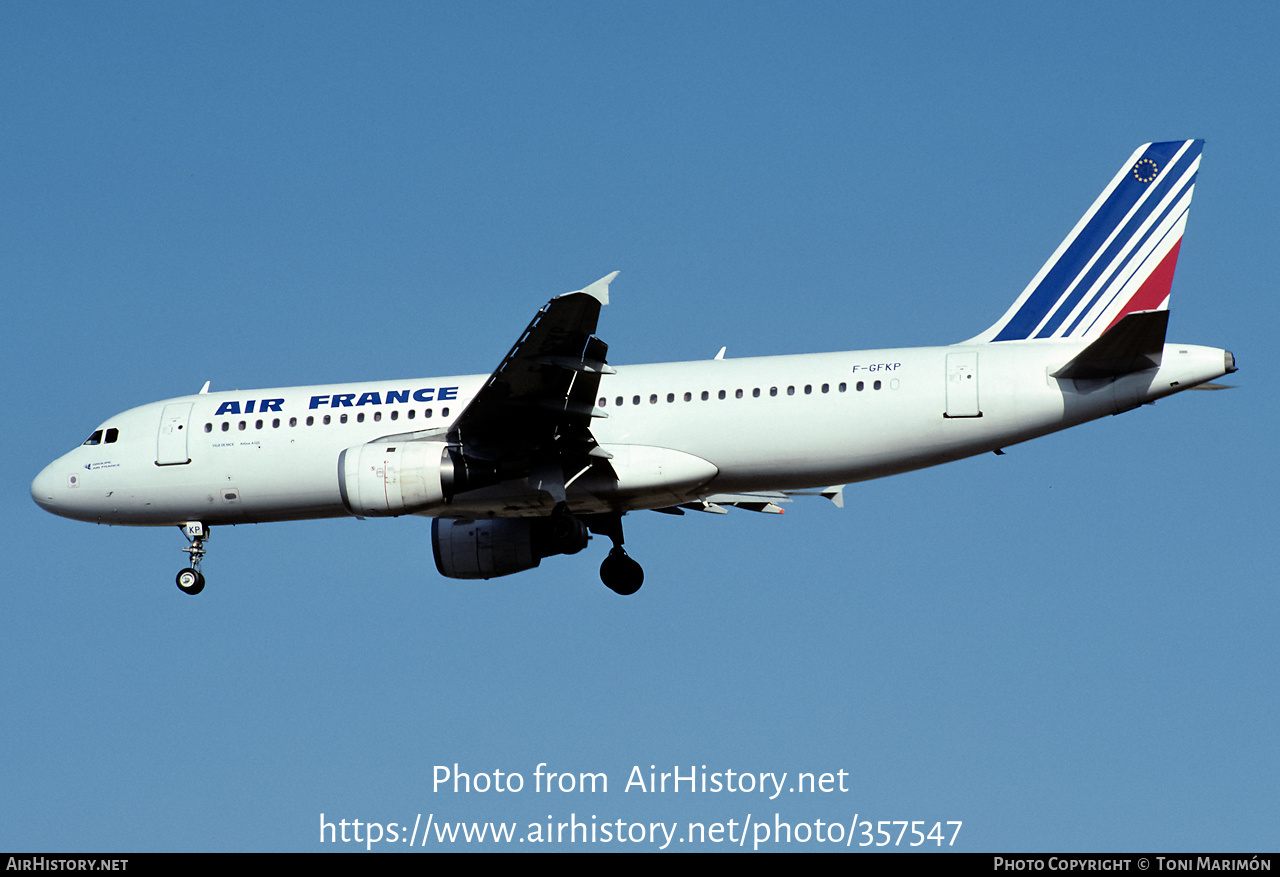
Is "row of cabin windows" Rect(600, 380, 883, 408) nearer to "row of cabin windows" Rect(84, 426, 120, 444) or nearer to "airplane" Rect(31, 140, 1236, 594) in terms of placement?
"airplane" Rect(31, 140, 1236, 594)

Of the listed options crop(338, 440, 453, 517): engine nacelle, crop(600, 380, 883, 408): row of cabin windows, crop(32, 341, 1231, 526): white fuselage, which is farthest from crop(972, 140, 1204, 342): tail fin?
crop(338, 440, 453, 517): engine nacelle

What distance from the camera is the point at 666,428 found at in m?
23.6

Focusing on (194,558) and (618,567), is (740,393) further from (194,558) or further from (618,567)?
(194,558)

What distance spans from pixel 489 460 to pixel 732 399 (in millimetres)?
3955

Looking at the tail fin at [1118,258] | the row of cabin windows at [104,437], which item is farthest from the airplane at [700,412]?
the row of cabin windows at [104,437]

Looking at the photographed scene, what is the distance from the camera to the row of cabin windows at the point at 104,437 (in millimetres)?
26609

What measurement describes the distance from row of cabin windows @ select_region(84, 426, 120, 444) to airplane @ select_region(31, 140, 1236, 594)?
1.33m

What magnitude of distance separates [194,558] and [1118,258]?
16.4 m

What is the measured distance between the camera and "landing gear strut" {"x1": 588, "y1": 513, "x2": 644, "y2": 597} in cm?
2731

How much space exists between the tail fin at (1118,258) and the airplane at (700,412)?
3 cm

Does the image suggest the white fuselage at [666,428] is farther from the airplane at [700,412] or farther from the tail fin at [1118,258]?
the tail fin at [1118,258]

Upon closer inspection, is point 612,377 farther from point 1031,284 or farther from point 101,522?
point 101,522
